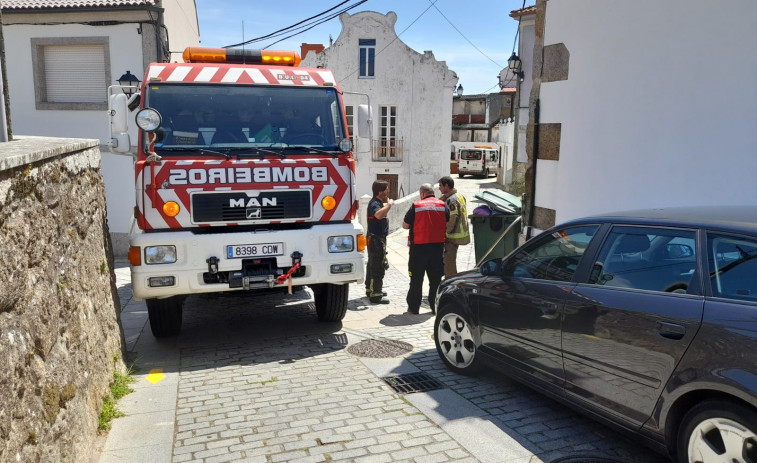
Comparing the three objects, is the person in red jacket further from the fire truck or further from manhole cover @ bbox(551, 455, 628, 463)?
manhole cover @ bbox(551, 455, 628, 463)

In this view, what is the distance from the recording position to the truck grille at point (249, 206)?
5.84 m

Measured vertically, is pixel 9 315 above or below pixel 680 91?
below

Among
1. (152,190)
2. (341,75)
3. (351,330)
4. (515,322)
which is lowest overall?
(351,330)

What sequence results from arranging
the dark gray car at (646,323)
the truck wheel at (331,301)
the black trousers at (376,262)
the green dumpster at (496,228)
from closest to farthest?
the dark gray car at (646,323) < the truck wheel at (331,301) < the black trousers at (376,262) < the green dumpster at (496,228)

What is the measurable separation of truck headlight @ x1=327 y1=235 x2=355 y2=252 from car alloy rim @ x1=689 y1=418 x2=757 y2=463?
12.2 ft

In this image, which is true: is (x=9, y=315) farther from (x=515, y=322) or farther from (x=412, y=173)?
(x=412, y=173)

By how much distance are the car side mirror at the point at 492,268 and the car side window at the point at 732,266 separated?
178 cm

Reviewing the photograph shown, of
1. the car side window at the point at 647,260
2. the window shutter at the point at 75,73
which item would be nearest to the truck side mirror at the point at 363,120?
the car side window at the point at 647,260

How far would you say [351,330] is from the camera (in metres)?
7.07

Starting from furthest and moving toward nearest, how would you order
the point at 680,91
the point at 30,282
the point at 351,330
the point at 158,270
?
the point at 351,330 → the point at 680,91 → the point at 158,270 → the point at 30,282

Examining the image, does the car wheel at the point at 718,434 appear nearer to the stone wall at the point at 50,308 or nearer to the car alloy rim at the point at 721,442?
the car alloy rim at the point at 721,442

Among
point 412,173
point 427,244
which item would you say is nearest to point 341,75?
point 412,173

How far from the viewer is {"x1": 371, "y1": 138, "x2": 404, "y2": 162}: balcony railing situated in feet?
105

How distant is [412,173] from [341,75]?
6.35 metres
